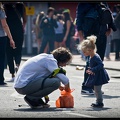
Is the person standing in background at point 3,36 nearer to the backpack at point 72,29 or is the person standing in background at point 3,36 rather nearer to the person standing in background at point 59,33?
the person standing in background at point 59,33

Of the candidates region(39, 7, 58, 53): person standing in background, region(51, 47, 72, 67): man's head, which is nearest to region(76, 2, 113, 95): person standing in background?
region(51, 47, 72, 67): man's head

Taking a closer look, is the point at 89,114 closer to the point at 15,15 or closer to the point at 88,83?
the point at 88,83

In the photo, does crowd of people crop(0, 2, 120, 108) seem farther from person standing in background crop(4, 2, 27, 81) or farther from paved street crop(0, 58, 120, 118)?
paved street crop(0, 58, 120, 118)

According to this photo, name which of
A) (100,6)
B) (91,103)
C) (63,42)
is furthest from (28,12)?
(91,103)

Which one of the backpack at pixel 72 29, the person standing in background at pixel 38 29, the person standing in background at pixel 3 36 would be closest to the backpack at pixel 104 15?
the person standing in background at pixel 3 36

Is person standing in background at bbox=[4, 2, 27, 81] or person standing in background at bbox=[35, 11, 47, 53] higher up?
person standing in background at bbox=[4, 2, 27, 81]

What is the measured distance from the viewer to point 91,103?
35.1 feet

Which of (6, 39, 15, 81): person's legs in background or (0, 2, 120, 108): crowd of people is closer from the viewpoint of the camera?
(0, 2, 120, 108): crowd of people

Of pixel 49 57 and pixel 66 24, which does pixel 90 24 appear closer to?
pixel 49 57

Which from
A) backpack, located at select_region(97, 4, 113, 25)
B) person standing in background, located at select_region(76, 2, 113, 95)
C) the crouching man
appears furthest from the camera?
backpack, located at select_region(97, 4, 113, 25)

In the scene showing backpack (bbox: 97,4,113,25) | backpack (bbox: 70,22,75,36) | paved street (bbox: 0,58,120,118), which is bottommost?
backpack (bbox: 70,22,75,36)

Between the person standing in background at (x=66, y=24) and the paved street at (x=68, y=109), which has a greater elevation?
the paved street at (x=68, y=109)

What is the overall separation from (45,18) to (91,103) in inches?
529

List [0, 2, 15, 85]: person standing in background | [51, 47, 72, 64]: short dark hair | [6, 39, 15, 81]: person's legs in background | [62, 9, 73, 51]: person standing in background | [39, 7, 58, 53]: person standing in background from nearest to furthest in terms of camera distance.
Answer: [51, 47, 72, 64]: short dark hair < [0, 2, 15, 85]: person standing in background < [6, 39, 15, 81]: person's legs in background < [39, 7, 58, 53]: person standing in background < [62, 9, 73, 51]: person standing in background
